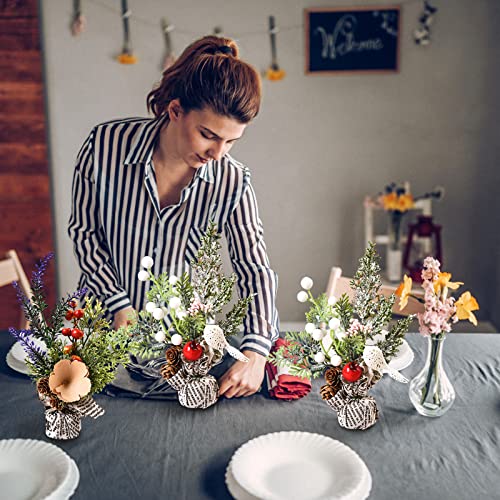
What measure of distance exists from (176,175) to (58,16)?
156 centimetres

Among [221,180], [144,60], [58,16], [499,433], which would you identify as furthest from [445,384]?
[58,16]

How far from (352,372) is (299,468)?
21cm

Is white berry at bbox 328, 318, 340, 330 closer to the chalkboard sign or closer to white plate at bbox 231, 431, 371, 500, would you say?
white plate at bbox 231, 431, 371, 500

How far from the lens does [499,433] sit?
1.17m

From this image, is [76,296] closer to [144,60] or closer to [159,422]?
[159,422]

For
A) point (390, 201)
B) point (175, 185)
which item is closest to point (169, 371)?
point (175, 185)

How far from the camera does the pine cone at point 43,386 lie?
114cm

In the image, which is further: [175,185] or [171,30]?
[171,30]

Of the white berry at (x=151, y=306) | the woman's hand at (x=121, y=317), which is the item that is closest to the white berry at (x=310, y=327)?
the white berry at (x=151, y=306)

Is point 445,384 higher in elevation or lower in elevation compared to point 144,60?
lower

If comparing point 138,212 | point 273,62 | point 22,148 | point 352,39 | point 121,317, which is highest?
point 352,39

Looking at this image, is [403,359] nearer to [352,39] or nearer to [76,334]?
[76,334]

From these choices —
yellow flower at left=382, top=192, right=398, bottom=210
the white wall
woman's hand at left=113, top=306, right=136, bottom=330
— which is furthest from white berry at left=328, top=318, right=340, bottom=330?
the white wall

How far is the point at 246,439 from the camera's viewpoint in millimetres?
1155
